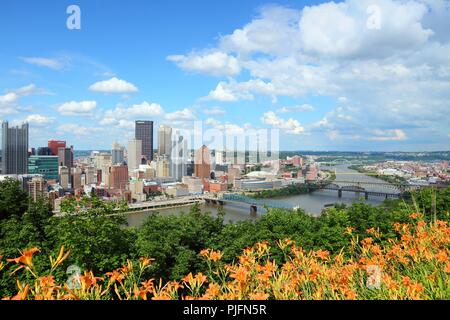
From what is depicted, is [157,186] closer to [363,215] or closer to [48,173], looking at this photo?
[48,173]

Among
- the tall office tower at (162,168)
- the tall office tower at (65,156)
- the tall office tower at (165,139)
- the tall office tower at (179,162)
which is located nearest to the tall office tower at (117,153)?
the tall office tower at (162,168)

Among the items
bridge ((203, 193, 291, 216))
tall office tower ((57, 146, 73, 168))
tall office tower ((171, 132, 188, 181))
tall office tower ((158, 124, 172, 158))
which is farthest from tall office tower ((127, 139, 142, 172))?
bridge ((203, 193, 291, 216))

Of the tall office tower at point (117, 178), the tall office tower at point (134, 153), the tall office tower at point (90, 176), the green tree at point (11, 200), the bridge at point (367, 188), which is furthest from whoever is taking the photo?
the tall office tower at point (134, 153)

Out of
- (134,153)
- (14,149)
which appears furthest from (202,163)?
(14,149)

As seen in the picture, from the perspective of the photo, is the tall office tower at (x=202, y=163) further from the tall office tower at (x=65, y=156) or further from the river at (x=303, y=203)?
the tall office tower at (x=65, y=156)

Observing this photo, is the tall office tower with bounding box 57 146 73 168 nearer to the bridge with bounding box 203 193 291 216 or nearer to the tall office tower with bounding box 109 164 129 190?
the tall office tower with bounding box 109 164 129 190
